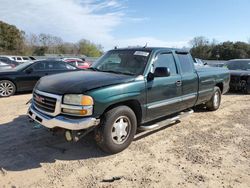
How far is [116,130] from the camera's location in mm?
4219

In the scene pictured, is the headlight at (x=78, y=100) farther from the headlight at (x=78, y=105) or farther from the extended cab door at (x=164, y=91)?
the extended cab door at (x=164, y=91)

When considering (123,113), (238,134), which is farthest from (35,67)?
(238,134)

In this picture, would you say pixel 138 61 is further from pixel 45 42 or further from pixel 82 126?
pixel 45 42

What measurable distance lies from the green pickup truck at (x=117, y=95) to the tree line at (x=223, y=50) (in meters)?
48.5

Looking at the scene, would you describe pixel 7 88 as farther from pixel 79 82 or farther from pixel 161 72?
pixel 161 72

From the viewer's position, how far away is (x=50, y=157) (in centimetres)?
410

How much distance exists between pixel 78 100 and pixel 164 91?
6.33 feet

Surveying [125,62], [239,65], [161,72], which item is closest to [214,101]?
[161,72]

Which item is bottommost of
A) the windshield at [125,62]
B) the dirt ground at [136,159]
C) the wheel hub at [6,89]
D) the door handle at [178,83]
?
the dirt ground at [136,159]

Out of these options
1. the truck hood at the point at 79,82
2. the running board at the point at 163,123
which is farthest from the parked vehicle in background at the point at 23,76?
the running board at the point at 163,123

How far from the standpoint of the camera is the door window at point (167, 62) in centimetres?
509

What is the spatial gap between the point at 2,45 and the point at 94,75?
178 feet

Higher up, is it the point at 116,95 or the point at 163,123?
the point at 116,95

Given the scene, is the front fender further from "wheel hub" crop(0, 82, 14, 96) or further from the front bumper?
"wheel hub" crop(0, 82, 14, 96)
